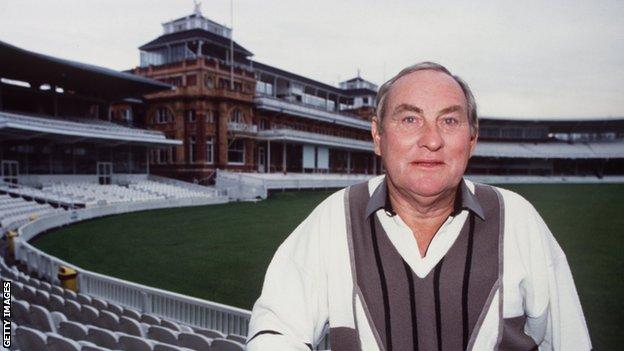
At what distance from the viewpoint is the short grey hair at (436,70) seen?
6.25 feet

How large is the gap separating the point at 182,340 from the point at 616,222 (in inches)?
782

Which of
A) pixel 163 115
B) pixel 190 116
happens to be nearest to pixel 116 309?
pixel 190 116

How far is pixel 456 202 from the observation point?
1952 millimetres

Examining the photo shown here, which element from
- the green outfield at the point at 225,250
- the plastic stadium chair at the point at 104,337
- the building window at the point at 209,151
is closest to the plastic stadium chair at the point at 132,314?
the plastic stadium chair at the point at 104,337

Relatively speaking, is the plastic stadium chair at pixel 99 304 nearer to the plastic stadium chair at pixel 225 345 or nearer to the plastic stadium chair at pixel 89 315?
the plastic stadium chair at pixel 89 315

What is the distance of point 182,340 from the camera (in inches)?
174

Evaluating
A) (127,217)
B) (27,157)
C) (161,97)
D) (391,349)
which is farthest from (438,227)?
(161,97)

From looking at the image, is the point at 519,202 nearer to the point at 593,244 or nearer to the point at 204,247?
the point at 204,247

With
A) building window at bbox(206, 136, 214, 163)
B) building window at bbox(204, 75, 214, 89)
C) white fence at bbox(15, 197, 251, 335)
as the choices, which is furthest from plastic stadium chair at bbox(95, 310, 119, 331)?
building window at bbox(204, 75, 214, 89)

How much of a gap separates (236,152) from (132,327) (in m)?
34.4

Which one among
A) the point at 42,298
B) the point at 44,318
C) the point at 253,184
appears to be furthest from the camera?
the point at 253,184

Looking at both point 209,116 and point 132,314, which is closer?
point 132,314

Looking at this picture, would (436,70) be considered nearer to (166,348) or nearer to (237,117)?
(166,348)

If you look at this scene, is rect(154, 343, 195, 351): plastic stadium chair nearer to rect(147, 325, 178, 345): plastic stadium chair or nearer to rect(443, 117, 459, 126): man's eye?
rect(147, 325, 178, 345): plastic stadium chair
